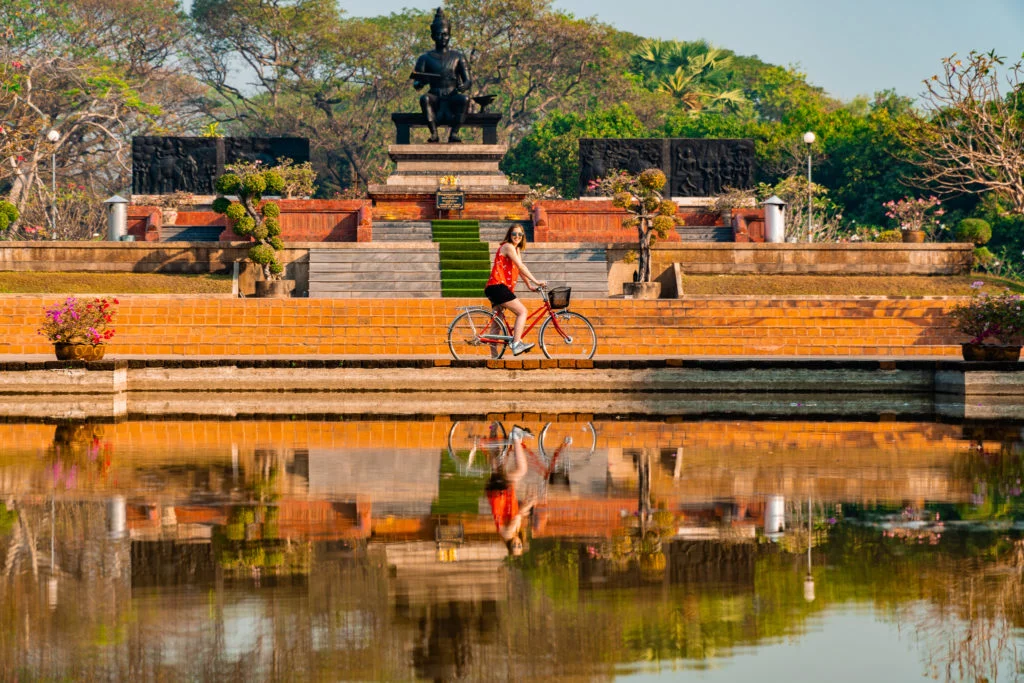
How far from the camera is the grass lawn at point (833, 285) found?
83.6ft

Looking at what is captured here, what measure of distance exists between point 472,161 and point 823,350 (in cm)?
1894

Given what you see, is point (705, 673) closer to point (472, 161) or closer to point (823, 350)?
point (823, 350)

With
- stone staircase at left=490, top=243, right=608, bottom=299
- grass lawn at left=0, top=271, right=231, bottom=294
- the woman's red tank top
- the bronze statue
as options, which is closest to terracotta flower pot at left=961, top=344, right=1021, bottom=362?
the woman's red tank top

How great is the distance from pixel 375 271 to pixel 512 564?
67.9 feet

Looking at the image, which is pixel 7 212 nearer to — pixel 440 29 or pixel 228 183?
pixel 228 183

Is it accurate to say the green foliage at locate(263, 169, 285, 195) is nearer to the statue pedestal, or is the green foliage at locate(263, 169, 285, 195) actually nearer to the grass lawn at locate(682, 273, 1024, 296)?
the statue pedestal

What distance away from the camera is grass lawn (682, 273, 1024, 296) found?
25469mm

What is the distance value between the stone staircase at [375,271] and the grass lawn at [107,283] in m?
1.75

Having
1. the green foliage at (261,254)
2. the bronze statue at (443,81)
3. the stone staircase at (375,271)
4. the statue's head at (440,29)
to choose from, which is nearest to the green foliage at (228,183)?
the green foliage at (261,254)

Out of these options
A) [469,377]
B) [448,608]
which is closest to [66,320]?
[469,377]

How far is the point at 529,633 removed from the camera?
16.1 ft

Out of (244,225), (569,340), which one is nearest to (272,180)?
(244,225)

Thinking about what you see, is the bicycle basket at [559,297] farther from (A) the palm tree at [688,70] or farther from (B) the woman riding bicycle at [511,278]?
(A) the palm tree at [688,70]

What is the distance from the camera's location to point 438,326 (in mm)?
20359
